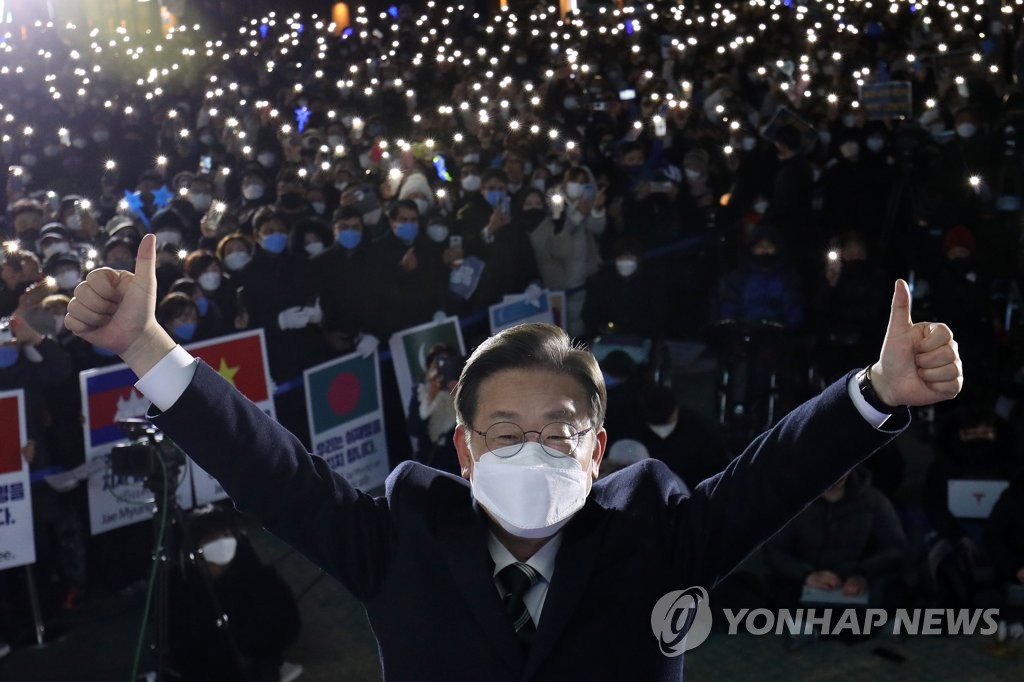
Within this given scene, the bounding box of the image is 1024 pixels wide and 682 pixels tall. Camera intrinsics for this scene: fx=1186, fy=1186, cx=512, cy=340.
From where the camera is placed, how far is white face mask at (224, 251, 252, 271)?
873 centimetres

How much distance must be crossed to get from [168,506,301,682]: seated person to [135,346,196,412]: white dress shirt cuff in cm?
402

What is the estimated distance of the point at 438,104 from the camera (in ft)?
65.5

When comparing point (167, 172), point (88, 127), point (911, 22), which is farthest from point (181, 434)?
point (911, 22)

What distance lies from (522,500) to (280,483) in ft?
1.46

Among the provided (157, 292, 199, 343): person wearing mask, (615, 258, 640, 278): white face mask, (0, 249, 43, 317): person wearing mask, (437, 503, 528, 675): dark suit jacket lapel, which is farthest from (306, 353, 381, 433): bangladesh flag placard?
(437, 503, 528, 675): dark suit jacket lapel

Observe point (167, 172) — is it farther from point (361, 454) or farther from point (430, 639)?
point (430, 639)

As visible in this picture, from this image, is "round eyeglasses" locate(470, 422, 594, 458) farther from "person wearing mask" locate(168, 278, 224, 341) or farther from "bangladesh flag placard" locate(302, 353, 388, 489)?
"person wearing mask" locate(168, 278, 224, 341)

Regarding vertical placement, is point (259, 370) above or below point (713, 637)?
above

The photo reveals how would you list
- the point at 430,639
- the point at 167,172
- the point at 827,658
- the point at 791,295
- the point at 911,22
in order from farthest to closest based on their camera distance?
the point at 911,22
the point at 167,172
the point at 791,295
the point at 827,658
the point at 430,639

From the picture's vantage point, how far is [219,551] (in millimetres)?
6230

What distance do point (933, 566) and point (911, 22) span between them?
18937 millimetres

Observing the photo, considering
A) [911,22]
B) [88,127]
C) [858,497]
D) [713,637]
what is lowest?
[713,637]

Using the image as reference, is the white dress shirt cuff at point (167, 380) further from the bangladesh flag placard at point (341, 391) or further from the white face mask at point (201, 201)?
the white face mask at point (201, 201)

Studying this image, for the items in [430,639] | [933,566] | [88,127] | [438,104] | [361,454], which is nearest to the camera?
[430,639]
